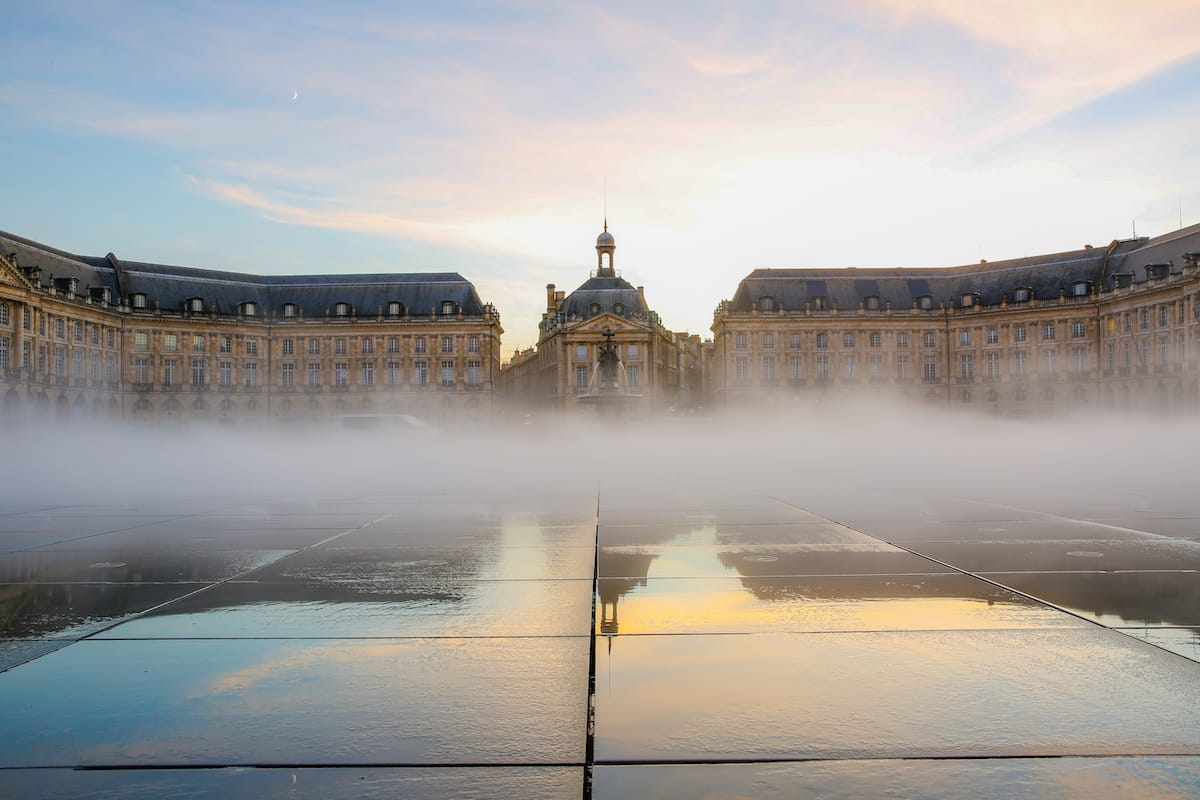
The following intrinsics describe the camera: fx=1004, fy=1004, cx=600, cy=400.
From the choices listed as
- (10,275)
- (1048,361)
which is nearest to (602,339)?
(1048,361)

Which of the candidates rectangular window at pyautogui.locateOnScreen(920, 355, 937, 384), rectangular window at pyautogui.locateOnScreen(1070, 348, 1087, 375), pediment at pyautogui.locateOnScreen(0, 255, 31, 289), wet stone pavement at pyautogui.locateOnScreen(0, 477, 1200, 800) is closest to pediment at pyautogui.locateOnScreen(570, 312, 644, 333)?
rectangular window at pyautogui.locateOnScreen(920, 355, 937, 384)

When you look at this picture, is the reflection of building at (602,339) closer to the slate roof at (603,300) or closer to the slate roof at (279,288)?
the slate roof at (603,300)

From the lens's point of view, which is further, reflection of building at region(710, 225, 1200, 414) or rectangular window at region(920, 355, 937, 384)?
rectangular window at region(920, 355, 937, 384)

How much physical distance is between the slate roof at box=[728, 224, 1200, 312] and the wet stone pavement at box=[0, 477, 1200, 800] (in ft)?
312

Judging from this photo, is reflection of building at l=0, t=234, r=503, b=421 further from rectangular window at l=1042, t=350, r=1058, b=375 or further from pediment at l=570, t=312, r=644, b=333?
rectangular window at l=1042, t=350, r=1058, b=375

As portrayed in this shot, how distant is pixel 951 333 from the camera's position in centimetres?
10406

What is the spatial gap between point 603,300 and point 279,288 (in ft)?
115

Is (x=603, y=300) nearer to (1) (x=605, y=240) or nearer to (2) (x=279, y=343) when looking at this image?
(1) (x=605, y=240)

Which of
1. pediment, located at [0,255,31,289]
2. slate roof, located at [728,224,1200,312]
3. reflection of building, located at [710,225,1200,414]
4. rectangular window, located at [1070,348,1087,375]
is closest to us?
pediment, located at [0,255,31,289]

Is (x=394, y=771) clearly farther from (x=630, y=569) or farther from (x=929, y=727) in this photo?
(x=630, y=569)

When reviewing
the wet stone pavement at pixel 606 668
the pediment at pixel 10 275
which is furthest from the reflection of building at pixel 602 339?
the wet stone pavement at pixel 606 668

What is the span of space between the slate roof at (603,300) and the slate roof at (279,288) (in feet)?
34.9

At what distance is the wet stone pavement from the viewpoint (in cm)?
429

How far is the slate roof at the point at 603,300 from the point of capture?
363 ft
